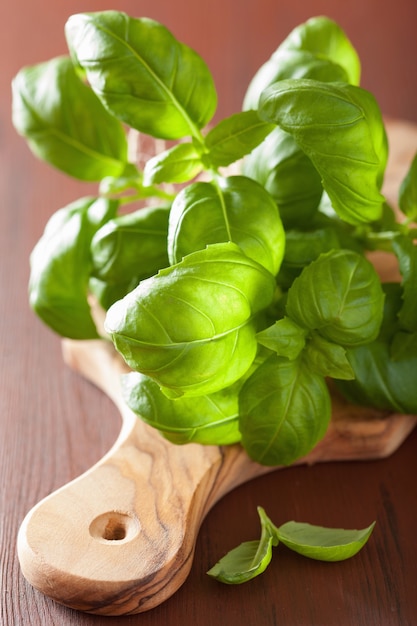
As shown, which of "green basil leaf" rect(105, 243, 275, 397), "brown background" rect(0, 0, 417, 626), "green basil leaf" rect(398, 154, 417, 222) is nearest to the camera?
"green basil leaf" rect(105, 243, 275, 397)

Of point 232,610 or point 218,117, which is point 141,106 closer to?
point 232,610

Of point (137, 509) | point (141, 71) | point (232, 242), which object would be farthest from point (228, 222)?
point (137, 509)

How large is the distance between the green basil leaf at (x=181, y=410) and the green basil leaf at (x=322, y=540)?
102 mm

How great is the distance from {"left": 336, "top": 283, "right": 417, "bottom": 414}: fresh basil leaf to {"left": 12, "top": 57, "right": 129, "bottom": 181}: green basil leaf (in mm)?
306

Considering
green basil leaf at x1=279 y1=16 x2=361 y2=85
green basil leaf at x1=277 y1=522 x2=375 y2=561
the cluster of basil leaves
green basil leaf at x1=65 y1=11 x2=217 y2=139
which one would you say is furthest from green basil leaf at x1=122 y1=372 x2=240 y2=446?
green basil leaf at x1=279 y1=16 x2=361 y2=85

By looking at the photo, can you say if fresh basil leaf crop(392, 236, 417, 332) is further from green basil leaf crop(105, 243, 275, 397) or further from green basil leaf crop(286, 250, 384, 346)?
green basil leaf crop(105, 243, 275, 397)

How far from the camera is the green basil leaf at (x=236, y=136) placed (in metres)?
0.79

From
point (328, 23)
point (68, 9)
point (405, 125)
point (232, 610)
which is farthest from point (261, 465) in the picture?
point (68, 9)

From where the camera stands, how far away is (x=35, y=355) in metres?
1.03

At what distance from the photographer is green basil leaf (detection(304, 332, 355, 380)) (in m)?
0.77

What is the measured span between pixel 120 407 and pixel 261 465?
169mm

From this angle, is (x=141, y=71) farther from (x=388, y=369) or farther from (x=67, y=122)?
(x=388, y=369)

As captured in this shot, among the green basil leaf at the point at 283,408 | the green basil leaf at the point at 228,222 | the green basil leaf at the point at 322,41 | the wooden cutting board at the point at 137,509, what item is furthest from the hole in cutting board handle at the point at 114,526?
the green basil leaf at the point at 322,41

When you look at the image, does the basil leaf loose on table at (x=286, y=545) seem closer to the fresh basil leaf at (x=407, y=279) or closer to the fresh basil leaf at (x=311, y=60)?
the fresh basil leaf at (x=407, y=279)
